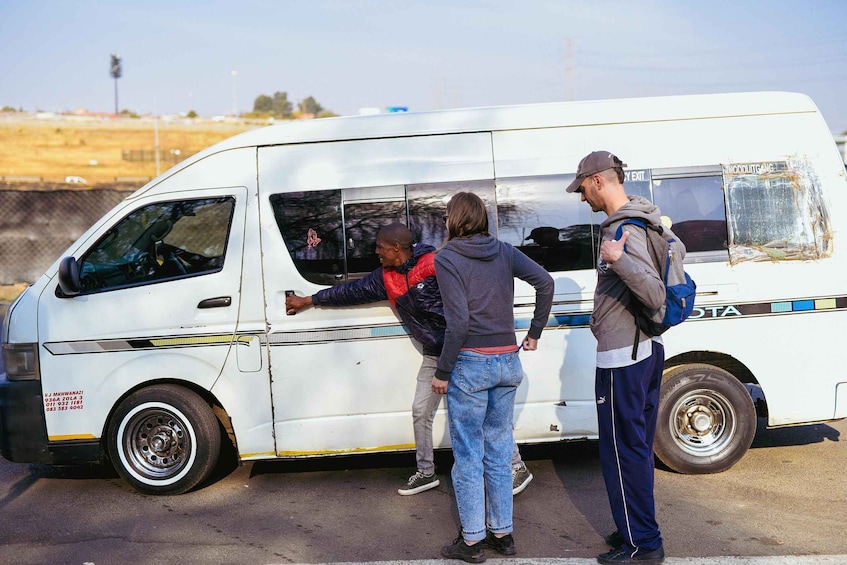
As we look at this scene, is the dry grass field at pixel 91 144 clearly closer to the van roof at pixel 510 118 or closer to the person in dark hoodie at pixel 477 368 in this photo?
the van roof at pixel 510 118

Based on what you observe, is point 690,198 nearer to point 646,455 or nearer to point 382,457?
→ point 646,455

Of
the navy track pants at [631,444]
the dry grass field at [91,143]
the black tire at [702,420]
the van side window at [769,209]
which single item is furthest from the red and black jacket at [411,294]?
the dry grass field at [91,143]

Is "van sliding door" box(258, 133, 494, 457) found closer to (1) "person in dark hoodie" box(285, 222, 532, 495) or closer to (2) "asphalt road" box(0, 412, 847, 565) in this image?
(1) "person in dark hoodie" box(285, 222, 532, 495)

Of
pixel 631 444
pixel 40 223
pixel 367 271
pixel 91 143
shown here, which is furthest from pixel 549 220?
pixel 91 143

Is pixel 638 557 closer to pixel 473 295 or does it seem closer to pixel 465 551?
pixel 465 551

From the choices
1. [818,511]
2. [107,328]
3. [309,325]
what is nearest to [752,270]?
[818,511]

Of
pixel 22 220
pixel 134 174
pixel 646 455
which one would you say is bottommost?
pixel 646 455

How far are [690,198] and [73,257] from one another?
430 centimetres

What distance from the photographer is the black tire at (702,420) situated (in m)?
5.91

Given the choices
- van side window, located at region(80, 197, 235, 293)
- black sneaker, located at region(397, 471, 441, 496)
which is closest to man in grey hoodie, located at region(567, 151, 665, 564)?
black sneaker, located at region(397, 471, 441, 496)

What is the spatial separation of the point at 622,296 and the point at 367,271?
2.09 metres

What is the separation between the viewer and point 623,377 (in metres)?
4.25

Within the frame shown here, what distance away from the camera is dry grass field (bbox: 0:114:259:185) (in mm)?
61875

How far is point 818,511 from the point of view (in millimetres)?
5184
